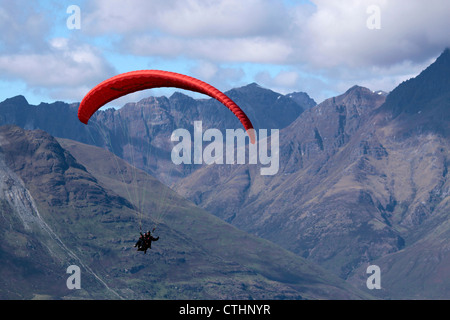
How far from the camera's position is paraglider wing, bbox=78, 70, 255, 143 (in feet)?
289

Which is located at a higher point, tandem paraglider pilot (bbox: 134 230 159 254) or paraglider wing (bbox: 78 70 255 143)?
paraglider wing (bbox: 78 70 255 143)

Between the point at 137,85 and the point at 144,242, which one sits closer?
the point at 144,242

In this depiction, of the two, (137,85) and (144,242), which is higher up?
(137,85)

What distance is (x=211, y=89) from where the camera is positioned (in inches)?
3418

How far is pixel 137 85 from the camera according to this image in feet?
307

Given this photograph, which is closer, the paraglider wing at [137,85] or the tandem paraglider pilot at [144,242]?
the tandem paraglider pilot at [144,242]

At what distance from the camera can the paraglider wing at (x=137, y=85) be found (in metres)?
88.2

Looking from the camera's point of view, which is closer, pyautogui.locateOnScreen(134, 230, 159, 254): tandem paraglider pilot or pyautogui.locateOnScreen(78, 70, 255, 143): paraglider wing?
pyautogui.locateOnScreen(134, 230, 159, 254): tandem paraglider pilot

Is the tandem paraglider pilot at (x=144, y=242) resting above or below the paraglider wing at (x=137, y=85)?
below
